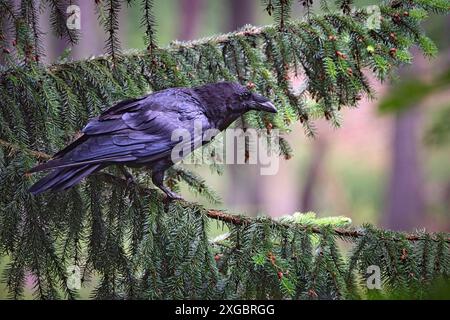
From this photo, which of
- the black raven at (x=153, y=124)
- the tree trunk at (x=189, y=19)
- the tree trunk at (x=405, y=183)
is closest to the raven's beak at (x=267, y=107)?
the black raven at (x=153, y=124)

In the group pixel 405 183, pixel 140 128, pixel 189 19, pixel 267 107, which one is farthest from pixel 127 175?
pixel 189 19

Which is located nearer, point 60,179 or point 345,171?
point 60,179

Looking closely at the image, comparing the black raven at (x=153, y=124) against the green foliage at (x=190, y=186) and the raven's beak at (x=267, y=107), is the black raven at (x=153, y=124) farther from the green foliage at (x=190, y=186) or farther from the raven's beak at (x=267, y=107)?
the green foliage at (x=190, y=186)

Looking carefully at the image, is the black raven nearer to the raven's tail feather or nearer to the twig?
the raven's tail feather

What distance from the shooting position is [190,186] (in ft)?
12.9

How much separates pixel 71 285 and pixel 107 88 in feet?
3.71

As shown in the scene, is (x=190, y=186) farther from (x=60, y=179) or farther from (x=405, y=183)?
(x=405, y=183)

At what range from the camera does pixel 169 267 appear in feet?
9.08

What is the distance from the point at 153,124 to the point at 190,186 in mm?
635

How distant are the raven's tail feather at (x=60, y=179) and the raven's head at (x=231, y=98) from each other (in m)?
0.99

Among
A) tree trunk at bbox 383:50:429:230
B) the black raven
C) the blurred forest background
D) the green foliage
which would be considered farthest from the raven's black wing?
tree trunk at bbox 383:50:429:230

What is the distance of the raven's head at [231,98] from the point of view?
3494 mm
